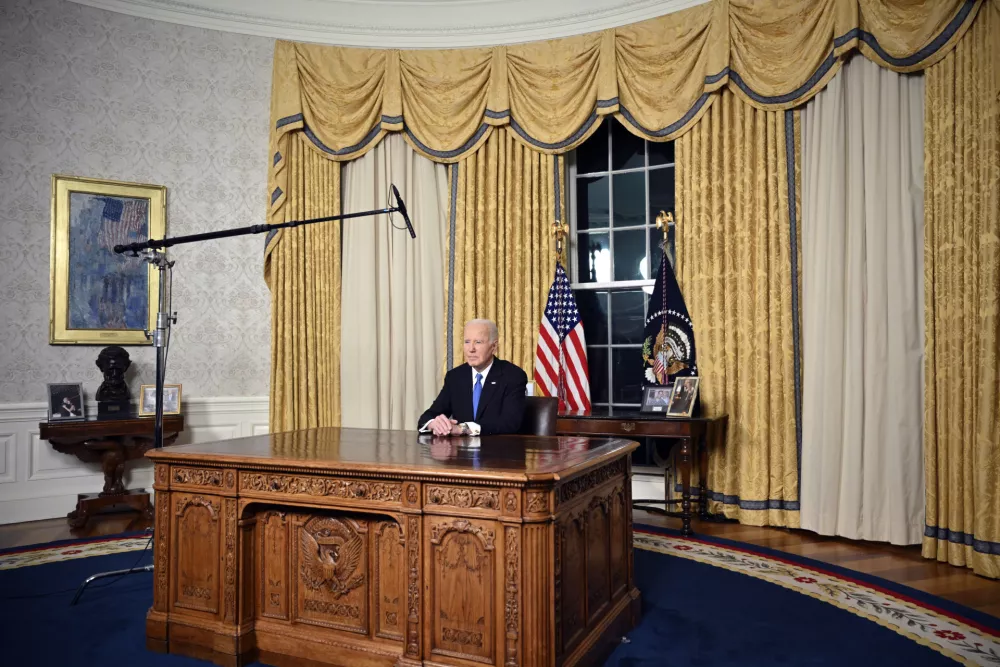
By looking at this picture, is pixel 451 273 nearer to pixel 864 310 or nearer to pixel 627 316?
pixel 627 316

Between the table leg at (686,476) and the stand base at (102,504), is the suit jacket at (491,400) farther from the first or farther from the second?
the stand base at (102,504)

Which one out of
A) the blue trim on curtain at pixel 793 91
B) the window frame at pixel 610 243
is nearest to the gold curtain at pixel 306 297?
the window frame at pixel 610 243

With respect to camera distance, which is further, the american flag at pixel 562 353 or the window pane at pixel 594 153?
the window pane at pixel 594 153

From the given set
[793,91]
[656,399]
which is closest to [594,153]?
[793,91]

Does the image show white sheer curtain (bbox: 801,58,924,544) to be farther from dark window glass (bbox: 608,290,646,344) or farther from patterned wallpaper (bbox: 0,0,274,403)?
patterned wallpaper (bbox: 0,0,274,403)

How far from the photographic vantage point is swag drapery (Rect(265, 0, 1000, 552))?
4.79m

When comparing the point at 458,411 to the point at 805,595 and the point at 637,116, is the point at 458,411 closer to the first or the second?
the point at 805,595

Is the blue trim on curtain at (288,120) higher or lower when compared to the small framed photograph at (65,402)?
higher

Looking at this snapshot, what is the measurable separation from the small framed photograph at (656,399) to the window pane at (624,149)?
6.28 feet

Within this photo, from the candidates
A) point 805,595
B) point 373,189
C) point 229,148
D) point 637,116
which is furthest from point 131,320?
point 805,595

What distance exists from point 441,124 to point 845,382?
12.0ft

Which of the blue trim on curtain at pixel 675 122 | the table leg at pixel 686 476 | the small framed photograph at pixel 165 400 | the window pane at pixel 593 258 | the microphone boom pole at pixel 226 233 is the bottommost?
the table leg at pixel 686 476

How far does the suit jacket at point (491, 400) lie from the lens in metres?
3.67

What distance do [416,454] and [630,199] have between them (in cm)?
380
